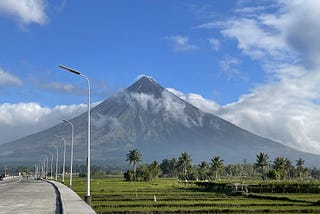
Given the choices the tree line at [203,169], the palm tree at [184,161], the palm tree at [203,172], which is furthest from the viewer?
the palm tree at [184,161]

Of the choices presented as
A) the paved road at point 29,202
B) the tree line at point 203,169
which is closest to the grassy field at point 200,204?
the paved road at point 29,202

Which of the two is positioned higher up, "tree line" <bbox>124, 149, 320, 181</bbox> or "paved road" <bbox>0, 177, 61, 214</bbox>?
"tree line" <bbox>124, 149, 320, 181</bbox>

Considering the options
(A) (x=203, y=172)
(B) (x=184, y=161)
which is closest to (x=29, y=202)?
(B) (x=184, y=161)

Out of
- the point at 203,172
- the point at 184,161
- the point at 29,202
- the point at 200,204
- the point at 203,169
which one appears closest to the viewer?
the point at 29,202

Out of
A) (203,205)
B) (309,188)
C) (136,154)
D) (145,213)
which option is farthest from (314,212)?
(136,154)

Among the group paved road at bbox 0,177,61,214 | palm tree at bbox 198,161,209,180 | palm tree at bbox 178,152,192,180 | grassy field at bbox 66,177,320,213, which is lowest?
grassy field at bbox 66,177,320,213

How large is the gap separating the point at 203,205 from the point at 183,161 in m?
110

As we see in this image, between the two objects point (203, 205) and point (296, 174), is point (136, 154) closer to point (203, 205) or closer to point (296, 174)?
point (296, 174)

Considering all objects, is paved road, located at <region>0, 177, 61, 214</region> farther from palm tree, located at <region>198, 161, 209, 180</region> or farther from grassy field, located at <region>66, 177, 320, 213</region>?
palm tree, located at <region>198, 161, 209, 180</region>

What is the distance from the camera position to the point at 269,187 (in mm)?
61562

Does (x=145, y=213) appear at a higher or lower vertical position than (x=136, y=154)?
lower

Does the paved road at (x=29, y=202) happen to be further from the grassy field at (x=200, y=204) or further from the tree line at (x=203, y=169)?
the tree line at (x=203, y=169)

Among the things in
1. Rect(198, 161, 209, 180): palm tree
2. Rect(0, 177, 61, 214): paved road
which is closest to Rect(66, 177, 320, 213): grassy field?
Rect(0, 177, 61, 214): paved road

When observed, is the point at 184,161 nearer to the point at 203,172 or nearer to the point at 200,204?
the point at 203,172
